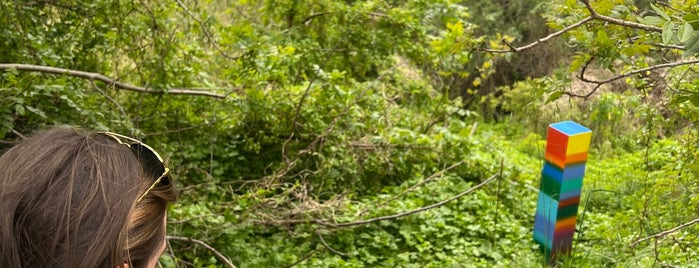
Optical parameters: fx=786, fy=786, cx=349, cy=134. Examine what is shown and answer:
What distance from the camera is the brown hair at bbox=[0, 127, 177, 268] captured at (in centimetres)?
102

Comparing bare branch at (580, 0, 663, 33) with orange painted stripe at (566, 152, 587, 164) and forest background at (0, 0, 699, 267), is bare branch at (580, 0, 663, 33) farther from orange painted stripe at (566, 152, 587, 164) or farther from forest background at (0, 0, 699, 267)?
orange painted stripe at (566, 152, 587, 164)

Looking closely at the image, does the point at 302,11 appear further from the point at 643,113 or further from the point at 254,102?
the point at 643,113

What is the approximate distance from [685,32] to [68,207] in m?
1.68

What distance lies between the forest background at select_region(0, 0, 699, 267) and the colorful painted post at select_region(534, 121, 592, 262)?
0.33 feet

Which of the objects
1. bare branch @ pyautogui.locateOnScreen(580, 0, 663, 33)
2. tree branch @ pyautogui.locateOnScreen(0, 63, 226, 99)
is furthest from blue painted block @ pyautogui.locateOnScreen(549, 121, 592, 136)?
tree branch @ pyautogui.locateOnScreen(0, 63, 226, 99)

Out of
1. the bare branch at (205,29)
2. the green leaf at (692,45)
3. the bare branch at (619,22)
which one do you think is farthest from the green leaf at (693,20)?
the bare branch at (205,29)

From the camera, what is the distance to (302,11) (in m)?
7.29

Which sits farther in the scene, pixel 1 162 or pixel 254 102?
pixel 254 102

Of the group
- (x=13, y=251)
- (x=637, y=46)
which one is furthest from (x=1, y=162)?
(x=637, y=46)

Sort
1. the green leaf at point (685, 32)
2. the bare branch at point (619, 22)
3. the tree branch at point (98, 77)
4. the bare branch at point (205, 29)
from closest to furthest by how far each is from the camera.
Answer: the green leaf at point (685, 32) < the bare branch at point (619, 22) < the tree branch at point (98, 77) < the bare branch at point (205, 29)

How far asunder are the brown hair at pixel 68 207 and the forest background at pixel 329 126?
7.26ft

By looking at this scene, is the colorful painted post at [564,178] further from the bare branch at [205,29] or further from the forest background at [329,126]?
the bare branch at [205,29]

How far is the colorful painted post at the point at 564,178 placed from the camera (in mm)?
4414

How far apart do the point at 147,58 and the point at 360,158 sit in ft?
6.30
